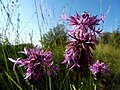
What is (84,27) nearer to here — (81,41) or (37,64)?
(81,41)

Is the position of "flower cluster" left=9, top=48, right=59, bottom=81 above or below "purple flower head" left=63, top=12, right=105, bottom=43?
below

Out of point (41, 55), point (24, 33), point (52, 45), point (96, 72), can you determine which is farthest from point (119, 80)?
point (41, 55)

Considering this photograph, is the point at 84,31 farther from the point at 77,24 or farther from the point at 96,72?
the point at 96,72

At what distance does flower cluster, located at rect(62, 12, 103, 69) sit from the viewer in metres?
1.45

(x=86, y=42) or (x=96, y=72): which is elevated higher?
(x=86, y=42)

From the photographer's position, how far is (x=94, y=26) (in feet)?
4.75

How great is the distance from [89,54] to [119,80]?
3.75 meters

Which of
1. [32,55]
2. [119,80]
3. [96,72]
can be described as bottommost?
[119,80]

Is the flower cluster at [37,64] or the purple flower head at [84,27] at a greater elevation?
the purple flower head at [84,27]

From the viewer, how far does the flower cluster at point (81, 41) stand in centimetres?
145

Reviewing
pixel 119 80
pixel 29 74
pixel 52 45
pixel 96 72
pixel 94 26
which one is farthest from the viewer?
pixel 119 80

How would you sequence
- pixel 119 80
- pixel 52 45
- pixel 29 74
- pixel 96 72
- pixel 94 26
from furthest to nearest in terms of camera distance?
pixel 119 80 < pixel 52 45 < pixel 96 72 < pixel 29 74 < pixel 94 26

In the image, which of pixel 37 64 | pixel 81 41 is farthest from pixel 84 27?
pixel 37 64

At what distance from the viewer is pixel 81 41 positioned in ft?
4.86
